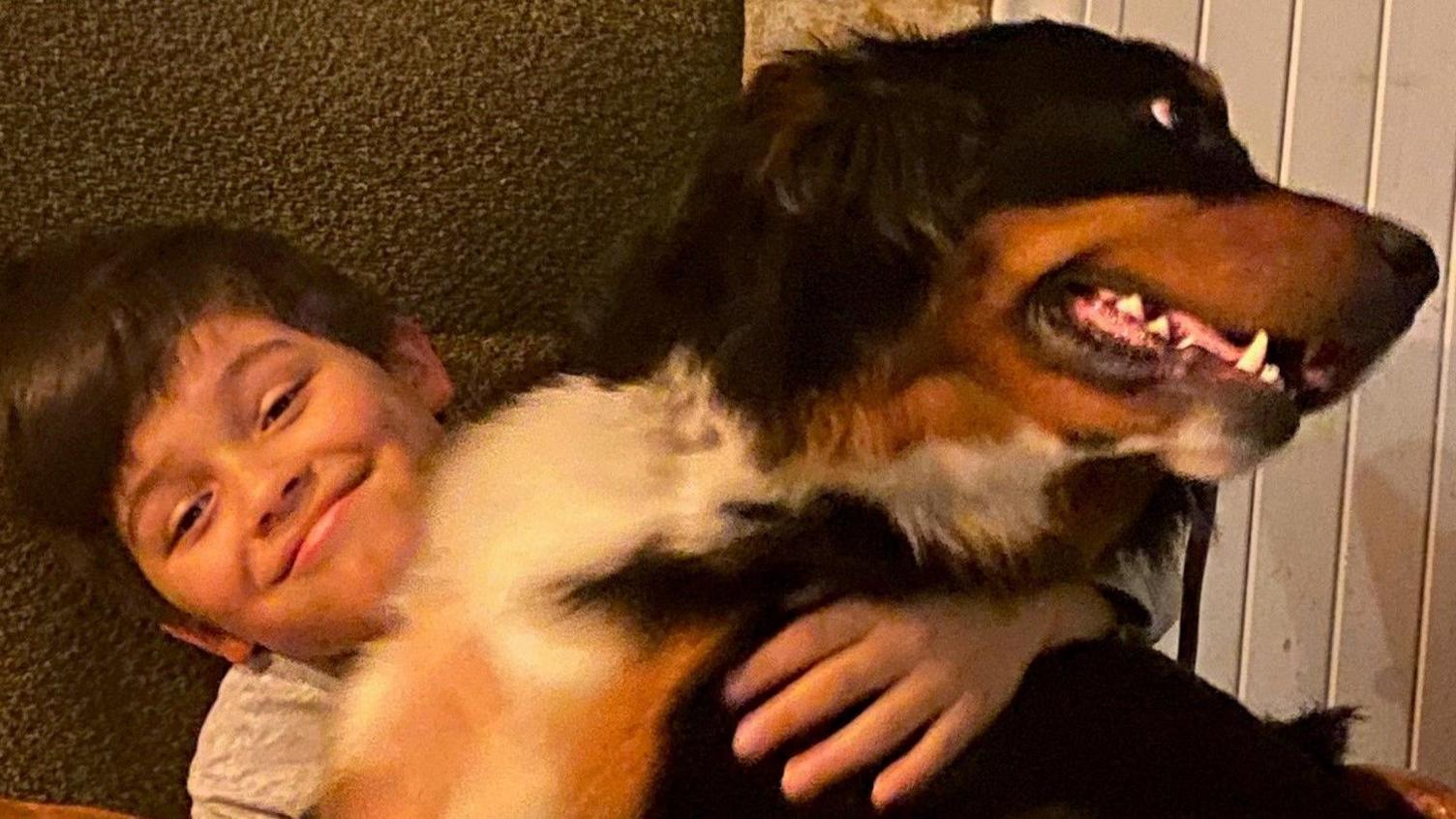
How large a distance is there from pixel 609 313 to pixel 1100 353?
35cm

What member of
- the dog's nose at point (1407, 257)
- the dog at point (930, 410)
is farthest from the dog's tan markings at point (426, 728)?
the dog's nose at point (1407, 257)

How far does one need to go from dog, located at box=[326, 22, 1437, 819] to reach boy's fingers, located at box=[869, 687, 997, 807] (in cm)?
1

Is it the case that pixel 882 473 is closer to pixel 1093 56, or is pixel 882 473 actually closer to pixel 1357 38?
pixel 1093 56

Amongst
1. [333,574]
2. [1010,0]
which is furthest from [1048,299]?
[1010,0]

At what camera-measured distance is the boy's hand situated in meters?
0.99

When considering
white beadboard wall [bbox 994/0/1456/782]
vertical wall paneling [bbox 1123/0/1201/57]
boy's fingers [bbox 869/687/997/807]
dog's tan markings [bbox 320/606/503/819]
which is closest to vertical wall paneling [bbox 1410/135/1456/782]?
white beadboard wall [bbox 994/0/1456/782]

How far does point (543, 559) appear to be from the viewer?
41.3 inches

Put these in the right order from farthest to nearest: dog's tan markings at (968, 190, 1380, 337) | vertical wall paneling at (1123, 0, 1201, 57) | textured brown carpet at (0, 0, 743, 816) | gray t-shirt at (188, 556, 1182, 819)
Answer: vertical wall paneling at (1123, 0, 1201, 57), textured brown carpet at (0, 0, 743, 816), gray t-shirt at (188, 556, 1182, 819), dog's tan markings at (968, 190, 1380, 337)

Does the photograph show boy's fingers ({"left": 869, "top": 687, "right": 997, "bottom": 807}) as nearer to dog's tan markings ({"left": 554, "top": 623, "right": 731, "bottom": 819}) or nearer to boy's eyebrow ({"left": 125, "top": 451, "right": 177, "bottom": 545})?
dog's tan markings ({"left": 554, "top": 623, "right": 731, "bottom": 819})

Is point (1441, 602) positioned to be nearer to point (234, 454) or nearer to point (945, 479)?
point (945, 479)

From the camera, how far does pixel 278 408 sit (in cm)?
137

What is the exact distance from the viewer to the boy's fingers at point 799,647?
0.99m

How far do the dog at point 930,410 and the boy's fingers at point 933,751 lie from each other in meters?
0.01

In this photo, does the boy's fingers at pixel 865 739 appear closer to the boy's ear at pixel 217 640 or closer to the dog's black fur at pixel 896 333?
the dog's black fur at pixel 896 333
